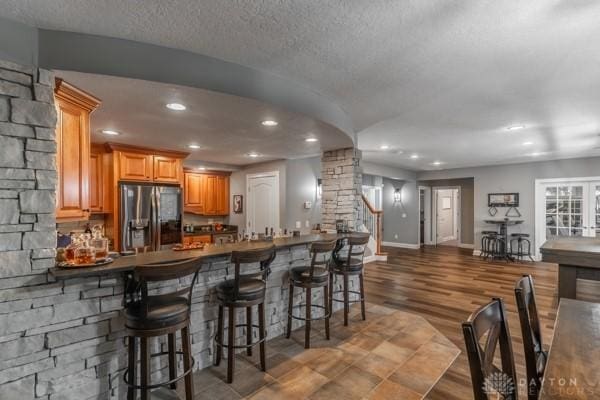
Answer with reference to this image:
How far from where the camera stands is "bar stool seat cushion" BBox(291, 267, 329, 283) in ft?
9.83

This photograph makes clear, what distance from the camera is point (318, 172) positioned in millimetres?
6047

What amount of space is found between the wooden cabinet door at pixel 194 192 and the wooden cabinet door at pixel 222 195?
1.16 feet

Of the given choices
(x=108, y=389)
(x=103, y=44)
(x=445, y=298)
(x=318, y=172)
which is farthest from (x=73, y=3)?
(x=445, y=298)

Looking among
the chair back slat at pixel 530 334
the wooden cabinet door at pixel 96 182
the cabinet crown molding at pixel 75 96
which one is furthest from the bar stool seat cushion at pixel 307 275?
the wooden cabinet door at pixel 96 182

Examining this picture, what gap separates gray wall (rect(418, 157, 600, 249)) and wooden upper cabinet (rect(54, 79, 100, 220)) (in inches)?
358

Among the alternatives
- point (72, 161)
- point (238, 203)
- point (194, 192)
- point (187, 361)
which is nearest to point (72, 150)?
point (72, 161)

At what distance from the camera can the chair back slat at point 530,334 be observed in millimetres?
1401

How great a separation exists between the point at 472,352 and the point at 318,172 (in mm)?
5212

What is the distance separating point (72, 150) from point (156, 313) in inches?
56.7

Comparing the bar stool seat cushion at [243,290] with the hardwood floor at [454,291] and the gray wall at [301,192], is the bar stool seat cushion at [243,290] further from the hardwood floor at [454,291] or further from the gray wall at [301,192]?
the gray wall at [301,192]

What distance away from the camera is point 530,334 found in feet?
4.74

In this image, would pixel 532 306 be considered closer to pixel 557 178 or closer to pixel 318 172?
pixel 318 172

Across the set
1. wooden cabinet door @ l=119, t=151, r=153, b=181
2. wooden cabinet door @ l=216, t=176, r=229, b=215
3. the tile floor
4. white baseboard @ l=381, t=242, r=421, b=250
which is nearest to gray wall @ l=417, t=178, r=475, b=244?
white baseboard @ l=381, t=242, r=421, b=250

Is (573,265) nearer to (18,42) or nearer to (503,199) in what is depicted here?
(18,42)
